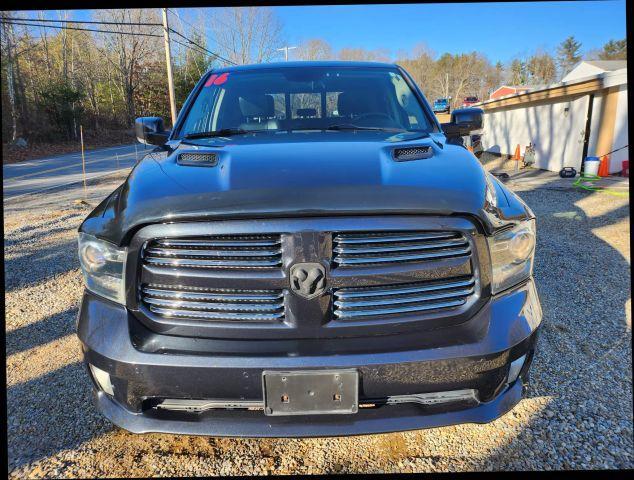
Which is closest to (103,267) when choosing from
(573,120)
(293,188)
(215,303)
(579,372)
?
(215,303)

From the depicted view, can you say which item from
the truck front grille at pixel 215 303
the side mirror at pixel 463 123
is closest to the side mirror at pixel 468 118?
the side mirror at pixel 463 123

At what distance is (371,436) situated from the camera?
228 cm

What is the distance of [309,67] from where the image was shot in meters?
3.26

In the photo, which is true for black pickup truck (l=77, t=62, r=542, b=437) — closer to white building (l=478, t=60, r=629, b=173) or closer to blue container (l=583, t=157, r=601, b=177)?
blue container (l=583, t=157, r=601, b=177)

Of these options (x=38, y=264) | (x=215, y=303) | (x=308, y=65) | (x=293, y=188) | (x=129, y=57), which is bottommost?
(x=38, y=264)

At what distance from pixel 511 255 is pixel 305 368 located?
3.13 feet

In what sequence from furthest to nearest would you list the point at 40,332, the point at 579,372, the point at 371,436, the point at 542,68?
the point at 542,68, the point at 40,332, the point at 579,372, the point at 371,436

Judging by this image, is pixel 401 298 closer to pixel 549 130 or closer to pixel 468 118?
pixel 468 118

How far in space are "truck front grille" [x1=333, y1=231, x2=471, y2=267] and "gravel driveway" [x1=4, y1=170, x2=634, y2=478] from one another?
3.58 feet

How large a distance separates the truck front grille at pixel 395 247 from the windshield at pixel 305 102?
1.23 meters

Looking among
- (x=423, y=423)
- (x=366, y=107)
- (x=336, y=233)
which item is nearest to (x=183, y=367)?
(x=336, y=233)

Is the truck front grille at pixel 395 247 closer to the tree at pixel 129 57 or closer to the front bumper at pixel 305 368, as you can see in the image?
the front bumper at pixel 305 368

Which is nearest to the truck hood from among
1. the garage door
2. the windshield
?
the windshield

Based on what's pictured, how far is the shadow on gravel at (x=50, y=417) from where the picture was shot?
7.31ft
